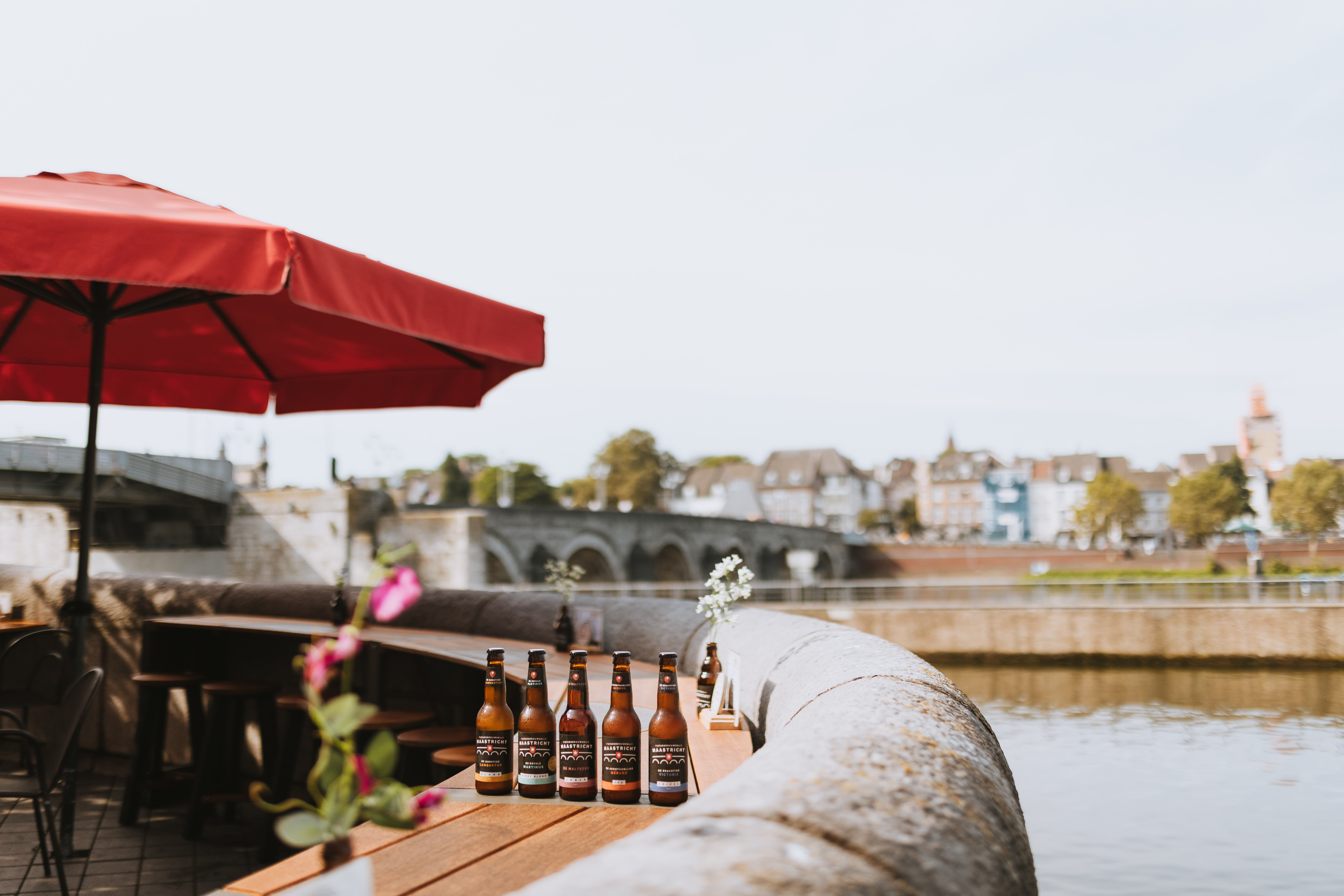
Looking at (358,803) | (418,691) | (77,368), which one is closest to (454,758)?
(418,691)

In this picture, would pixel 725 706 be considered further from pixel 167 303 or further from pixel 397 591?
pixel 167 303

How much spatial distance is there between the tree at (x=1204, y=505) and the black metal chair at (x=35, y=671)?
212 feet

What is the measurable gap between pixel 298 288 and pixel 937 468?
3595 inches

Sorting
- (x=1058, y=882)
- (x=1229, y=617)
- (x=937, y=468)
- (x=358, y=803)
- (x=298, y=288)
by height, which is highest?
(x=937, y=468)

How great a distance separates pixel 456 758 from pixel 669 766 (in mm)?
1662

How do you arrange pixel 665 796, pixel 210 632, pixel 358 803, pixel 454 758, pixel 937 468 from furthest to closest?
pixel 937 468 → pixel 210 632 → pixel 454 758 → pixel 665 796 → pixel 358 803

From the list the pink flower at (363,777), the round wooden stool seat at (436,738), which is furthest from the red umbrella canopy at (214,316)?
the pink flower at (363,777)

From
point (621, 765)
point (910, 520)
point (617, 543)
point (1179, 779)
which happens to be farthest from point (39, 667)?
point (910, 520)

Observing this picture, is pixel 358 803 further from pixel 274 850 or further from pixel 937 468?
pixel 937 468

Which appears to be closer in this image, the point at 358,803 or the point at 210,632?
the point at 358,803

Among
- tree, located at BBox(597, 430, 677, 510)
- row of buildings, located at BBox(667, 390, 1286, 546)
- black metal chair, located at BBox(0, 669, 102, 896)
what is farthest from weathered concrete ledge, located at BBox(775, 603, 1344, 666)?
row of buildings, located at BBox(667, 390, 1286, 546)

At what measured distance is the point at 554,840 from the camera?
1.61 m

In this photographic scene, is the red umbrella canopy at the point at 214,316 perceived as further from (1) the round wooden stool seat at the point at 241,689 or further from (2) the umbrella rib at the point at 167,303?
(1) the round wooden stool seat at the point at 241,689

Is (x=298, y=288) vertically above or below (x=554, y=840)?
above
